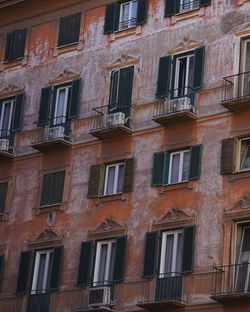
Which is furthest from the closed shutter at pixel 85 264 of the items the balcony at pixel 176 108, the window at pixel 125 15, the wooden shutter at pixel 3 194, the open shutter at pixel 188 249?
the window at pixel 125 15

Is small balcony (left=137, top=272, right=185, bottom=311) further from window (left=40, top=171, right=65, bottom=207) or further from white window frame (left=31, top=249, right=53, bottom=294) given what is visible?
window (left=40, top=171, right=65, bottom=207)

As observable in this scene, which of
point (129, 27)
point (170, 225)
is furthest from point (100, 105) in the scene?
point (170, 225)

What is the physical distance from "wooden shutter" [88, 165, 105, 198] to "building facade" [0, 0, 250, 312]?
0.05 metres

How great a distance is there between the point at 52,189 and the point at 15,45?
7795mm

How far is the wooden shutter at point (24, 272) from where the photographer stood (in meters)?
42.9

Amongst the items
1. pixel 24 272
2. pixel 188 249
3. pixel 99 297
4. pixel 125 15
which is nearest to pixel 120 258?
pixel 99 297

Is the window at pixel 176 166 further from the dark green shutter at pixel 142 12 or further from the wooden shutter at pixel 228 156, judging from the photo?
the dark green shutter at pixel 142 12

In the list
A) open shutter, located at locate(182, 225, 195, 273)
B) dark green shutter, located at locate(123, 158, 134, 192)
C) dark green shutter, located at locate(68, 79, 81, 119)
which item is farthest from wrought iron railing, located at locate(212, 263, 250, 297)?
dark green shutter, located at locate(68, 79, 81, 119)

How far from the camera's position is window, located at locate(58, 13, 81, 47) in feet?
151

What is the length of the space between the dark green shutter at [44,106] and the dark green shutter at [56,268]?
5722 millimetres

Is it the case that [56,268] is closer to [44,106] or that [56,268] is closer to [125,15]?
[44,106]

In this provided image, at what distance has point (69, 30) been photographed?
1825 inches

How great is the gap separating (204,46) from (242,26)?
5.53 ft

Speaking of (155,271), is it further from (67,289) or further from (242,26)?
(242,26)
